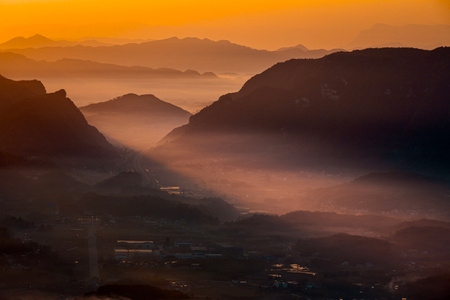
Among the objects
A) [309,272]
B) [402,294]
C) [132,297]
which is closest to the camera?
[132,297]

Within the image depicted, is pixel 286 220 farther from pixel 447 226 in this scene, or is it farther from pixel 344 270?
pixel 344 270

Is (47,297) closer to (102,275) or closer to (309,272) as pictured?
(102,275)

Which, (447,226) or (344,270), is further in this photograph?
(447,226)

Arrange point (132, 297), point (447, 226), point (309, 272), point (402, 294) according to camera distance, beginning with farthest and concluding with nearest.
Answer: point (447, 226) < point (309, 272) < point (402, 294) < point (132, 297)

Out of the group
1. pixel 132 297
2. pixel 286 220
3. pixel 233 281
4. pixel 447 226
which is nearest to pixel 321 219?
pixel 286 220

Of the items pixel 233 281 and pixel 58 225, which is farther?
pixel 58 225

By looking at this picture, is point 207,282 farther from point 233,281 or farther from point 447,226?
point 447,226

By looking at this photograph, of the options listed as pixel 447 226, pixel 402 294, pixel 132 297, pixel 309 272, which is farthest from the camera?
pixel 447 226

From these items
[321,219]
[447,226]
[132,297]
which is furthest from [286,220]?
[132,297]
